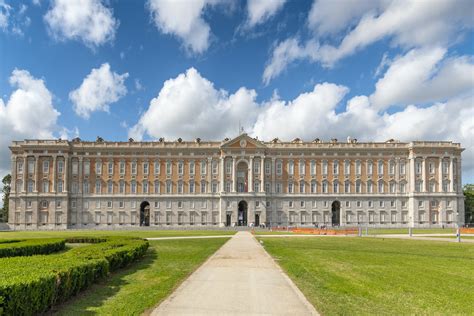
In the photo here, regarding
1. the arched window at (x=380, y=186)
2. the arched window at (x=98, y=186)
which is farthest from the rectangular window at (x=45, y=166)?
the arched window at (x=380, y=186)

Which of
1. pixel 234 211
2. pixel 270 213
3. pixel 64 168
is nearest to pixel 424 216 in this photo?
pixel 270 213

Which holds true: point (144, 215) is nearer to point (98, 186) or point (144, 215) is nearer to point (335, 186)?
point (98, 186)

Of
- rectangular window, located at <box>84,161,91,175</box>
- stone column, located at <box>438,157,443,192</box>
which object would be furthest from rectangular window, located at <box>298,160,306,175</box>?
rectangular window, located at <box>84,161,91,175</box>

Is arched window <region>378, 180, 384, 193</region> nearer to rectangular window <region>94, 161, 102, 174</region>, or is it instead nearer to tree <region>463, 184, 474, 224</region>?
tree <region>463, 184, 474, 224</region>

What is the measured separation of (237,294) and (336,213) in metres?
81.1

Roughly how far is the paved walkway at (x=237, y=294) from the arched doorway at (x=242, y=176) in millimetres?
67724

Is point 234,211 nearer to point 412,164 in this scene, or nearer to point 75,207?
point 75,207

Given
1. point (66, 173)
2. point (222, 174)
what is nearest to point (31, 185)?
point (66, 173)

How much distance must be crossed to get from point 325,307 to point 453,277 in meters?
8.53

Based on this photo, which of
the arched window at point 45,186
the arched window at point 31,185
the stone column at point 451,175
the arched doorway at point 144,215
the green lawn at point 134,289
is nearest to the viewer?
the green lawn at point 134,289

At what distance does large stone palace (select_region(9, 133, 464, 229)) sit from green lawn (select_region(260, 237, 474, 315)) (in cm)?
6289

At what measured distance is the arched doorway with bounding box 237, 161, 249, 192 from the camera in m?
87.3

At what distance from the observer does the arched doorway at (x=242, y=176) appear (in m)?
87.3

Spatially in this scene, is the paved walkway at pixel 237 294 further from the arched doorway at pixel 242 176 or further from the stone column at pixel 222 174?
the arched doorway at pixel 242 176
